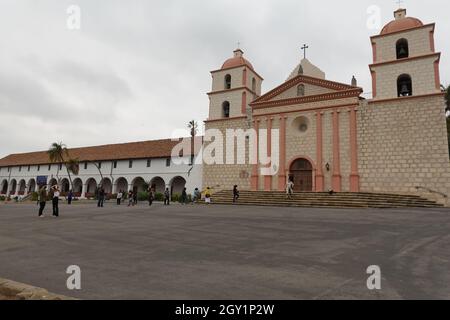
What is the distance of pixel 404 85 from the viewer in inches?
877

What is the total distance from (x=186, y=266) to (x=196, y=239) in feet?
8.37

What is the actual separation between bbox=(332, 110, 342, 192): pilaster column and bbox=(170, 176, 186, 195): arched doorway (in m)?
17.9

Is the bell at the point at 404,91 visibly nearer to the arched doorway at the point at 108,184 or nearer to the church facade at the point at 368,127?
the church facade at the point at 368,127

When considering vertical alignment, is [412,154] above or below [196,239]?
above

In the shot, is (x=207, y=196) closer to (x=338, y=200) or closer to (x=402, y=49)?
(x=338, y=200)

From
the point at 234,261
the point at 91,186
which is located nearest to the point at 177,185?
the point at 91,186

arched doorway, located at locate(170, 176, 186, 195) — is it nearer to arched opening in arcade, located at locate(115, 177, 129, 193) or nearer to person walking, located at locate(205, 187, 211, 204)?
arched opening in arcade, located at locate(115, 177, 129, 193)

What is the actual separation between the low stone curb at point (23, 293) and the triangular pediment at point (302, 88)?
79.3ft

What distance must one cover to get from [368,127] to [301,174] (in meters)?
6.13
